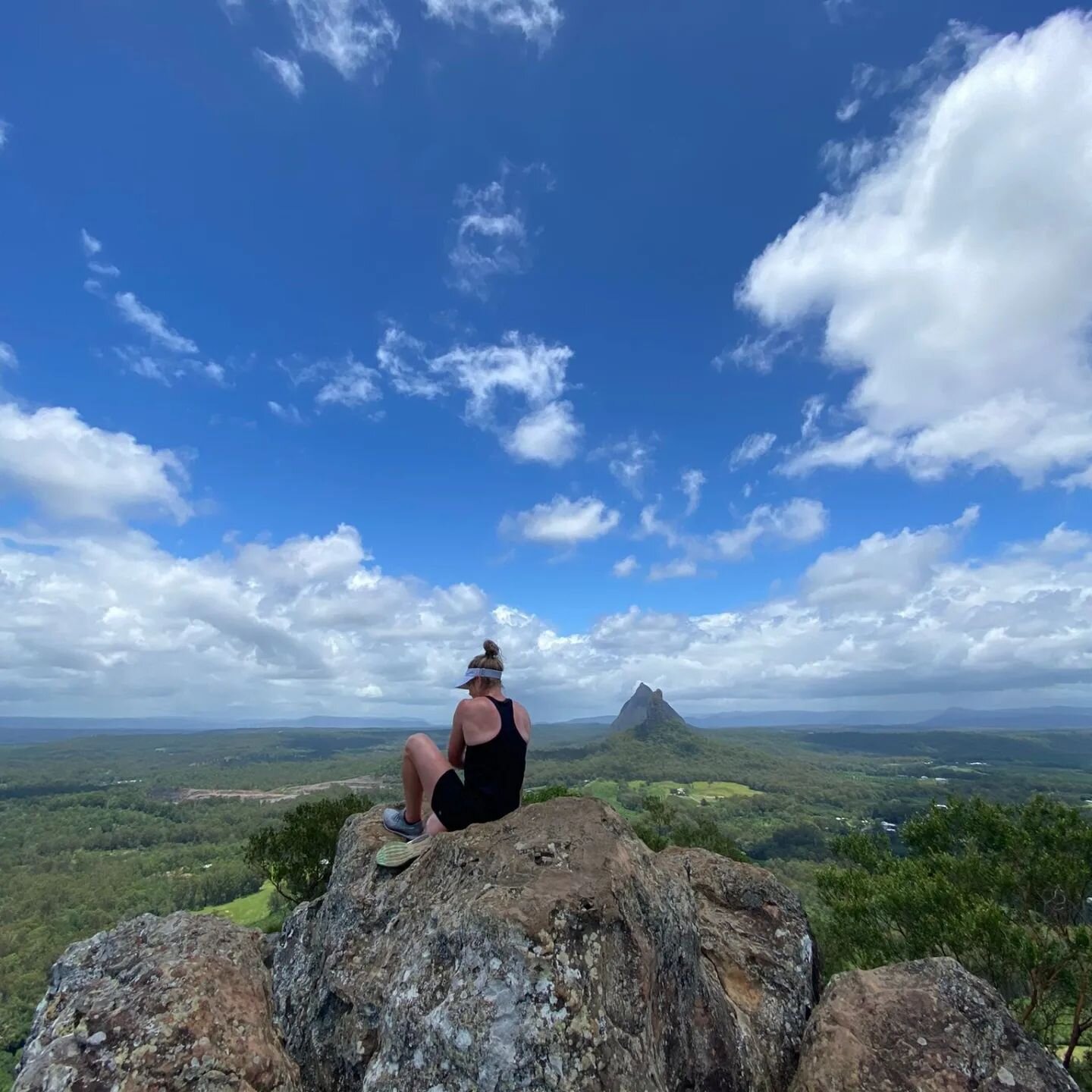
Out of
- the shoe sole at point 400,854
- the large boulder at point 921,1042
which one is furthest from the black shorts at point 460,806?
the large boulder at point 921,1042

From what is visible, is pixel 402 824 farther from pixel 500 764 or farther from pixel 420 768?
pixel 500 764

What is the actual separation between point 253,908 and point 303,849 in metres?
82.2

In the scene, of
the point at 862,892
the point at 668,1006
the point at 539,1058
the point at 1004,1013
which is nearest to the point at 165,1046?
the point at 539,1058

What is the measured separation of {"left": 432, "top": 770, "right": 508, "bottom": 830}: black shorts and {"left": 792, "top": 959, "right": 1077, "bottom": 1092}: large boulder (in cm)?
594

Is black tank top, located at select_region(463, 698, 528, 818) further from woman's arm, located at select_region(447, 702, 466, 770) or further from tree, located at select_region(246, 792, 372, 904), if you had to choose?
tree, located at select_region(246, 792, 372, 904)

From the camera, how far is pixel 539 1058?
687 cm

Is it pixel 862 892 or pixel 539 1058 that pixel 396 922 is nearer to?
pixel 539 1058

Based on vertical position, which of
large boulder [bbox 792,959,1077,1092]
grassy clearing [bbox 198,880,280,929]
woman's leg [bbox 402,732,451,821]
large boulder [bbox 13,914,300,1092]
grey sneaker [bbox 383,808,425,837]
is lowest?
grassy clearing [bbox 198,880,280,929]

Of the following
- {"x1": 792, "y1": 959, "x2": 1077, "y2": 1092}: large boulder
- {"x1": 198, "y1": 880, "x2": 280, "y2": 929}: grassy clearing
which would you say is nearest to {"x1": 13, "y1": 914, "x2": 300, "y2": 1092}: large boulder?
{"x1": 792, "y1": 959, "x2": 1077, "y2": 1092}: large boulder

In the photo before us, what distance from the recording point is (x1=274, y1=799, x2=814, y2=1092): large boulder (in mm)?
7113

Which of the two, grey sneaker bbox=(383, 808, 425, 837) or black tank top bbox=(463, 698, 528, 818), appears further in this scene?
grey sneaker bbox=(383, 808, 425, 837)

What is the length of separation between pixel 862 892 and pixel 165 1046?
26.5 meters

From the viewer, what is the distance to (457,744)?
10609 mm

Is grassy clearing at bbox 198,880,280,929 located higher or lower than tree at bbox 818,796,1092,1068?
lower
